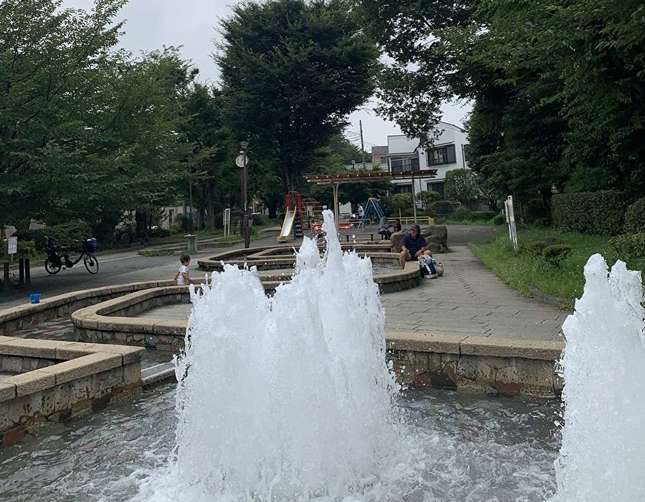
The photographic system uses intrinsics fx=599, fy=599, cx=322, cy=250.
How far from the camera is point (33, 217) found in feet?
48.7

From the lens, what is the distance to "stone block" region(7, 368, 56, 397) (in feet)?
15.8

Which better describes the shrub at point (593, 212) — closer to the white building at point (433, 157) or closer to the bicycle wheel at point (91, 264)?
the bicycle wheel at point (91, 264)

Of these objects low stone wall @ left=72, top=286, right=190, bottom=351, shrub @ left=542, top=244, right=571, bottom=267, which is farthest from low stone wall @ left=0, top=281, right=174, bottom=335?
shrub @ left=542, top=244, right=571, bottom=267

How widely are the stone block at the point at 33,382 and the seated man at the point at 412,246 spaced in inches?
362

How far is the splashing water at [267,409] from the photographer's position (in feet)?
12.6

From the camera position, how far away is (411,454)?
425cm

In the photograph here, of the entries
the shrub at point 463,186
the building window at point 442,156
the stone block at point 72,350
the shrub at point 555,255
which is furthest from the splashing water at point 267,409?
the building window at point 442,156

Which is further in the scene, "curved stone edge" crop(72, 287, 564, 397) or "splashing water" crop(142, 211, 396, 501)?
"curved stone edge" crop(72, 287, 564, 397)

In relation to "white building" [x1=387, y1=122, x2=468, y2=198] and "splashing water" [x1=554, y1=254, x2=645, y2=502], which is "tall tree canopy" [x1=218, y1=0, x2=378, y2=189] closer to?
"white building" [x1=387, y1=122, x2=468, y2=198]

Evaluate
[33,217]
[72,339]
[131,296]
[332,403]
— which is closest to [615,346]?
[332,403]

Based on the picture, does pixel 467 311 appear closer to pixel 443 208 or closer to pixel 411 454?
pixel 411 454

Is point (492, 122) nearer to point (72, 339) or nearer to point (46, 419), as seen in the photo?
point (72, 339)

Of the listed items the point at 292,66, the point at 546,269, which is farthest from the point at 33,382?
the point at 292,66

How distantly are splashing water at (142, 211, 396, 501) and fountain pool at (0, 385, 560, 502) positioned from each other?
0.29 metres
